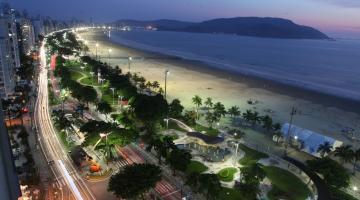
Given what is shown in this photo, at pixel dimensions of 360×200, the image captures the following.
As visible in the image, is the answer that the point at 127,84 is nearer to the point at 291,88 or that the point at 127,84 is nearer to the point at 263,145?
the point at 263,145

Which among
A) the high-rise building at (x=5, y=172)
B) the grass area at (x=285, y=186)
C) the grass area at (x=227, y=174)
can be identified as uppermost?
the high-rise building at (x=5, y=172)

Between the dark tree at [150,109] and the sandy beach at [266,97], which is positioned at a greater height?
the dark tree at [150,109]

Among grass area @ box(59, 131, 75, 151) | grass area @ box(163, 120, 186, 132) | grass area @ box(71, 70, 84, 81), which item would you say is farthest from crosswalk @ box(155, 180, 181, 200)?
grass area @ box(71, 70, 84, 81)

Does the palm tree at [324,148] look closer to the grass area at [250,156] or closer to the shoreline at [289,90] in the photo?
the grass area at [250,156]

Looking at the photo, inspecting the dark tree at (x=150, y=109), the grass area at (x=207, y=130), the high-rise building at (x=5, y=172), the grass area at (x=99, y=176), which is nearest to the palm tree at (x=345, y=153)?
the grass area at (x=207, y=130)

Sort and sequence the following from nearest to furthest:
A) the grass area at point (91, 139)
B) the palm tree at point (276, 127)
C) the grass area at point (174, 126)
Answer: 1. the grass area at point (91, 139)
2. the palm tree at point (276, 127)
3. the grass area at point (174, 126)

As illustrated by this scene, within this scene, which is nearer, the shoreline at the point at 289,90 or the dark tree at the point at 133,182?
the dark tree at the point at 133,182

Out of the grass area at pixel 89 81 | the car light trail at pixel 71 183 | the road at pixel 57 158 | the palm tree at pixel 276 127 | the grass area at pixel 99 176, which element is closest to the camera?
the car light trail at pixel 71 183

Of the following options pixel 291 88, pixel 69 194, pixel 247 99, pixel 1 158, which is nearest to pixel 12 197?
pixel 1 158
